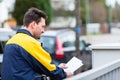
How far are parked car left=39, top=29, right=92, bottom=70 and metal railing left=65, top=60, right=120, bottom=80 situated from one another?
Answer: 6.58 meters

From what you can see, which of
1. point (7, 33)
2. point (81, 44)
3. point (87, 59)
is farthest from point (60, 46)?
point (7, 33)

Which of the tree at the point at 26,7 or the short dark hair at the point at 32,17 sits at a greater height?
the short dark hair at the point at 32,17

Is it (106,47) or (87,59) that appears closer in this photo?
(106,47)

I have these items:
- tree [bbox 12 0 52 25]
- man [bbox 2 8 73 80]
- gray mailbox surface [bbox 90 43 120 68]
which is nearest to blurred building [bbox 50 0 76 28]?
tree [bbox 12 0 52 25]

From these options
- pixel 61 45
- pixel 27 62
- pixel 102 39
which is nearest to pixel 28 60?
pixel 27 62

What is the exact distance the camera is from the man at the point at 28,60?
473 centimetres

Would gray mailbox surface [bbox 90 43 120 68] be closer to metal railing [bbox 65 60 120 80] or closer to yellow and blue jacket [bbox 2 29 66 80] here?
metal railing [bbox 65 60 120 80]

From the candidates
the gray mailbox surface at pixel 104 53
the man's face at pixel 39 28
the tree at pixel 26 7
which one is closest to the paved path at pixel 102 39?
the gray mailbox surface at pixel 104 53

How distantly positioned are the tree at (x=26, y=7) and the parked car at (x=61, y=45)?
2646 cm

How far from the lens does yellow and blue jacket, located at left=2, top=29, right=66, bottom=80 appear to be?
473 centimetres

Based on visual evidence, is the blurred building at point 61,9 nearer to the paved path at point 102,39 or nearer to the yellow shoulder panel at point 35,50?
the paved path at point 102,39

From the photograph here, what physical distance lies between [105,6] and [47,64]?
76208mm

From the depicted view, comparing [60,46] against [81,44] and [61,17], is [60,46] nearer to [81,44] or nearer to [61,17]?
[81,44]

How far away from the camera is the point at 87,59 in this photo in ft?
31.0
